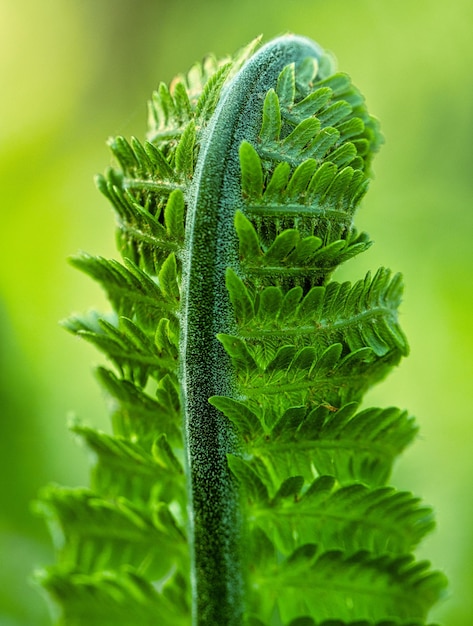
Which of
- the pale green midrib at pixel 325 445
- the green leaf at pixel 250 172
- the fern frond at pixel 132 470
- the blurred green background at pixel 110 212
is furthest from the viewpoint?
the blurred green background at pixel 110 212

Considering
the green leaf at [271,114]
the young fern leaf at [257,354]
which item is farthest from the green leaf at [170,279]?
the green leaf at [271,114]

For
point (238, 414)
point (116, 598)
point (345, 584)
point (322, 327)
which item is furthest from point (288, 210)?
point (116, 598)

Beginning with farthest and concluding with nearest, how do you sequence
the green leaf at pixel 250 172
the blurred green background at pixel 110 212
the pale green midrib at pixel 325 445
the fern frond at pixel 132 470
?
the blurred green background at pixel 110 212
the fern frond at pixel 132 470
the pale green midrib at pixel 325 445
the green leaf at pixel 250 172

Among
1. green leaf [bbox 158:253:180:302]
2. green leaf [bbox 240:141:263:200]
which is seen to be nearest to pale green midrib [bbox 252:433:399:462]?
green leaf [bbox 158:253:180:302]

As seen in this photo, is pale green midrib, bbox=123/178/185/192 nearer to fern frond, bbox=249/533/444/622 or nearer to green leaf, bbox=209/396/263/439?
green leaf, bbox=209/396/263/439

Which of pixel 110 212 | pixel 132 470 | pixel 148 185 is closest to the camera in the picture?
pixel 148 185

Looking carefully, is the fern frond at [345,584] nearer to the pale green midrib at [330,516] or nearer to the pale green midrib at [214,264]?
the pale green midrib at [330,516]

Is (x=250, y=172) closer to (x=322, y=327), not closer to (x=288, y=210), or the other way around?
(x=288, y=210)
